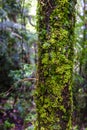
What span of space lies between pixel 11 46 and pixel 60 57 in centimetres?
534

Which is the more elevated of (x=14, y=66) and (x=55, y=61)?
(x=55, y=61)

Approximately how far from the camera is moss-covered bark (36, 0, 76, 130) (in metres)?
1.81

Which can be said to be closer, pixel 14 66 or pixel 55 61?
pixel 55 61

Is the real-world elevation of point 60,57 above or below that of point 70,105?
above

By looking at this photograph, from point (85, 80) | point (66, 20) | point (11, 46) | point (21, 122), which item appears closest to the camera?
point (66, 20)

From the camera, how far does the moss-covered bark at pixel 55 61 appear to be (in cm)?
181

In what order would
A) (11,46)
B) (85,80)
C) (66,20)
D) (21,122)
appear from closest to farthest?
(66,20), (85,80), (21,122), (11,46)

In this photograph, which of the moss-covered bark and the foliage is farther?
the foliage

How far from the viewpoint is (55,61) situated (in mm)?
1825

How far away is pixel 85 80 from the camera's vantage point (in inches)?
172

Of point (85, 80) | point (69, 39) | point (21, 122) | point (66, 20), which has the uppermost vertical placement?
point (66, 20)

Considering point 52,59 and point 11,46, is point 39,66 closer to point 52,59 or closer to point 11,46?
point 52,59

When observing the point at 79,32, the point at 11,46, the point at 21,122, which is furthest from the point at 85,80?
the point at 11,46

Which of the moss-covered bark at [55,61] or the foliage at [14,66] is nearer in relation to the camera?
the moss-covered bark at [55,61]
